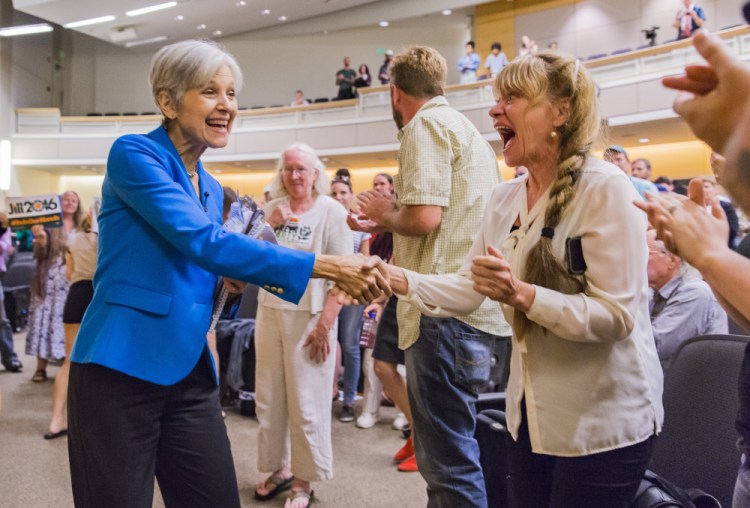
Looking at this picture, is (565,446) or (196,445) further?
(196,445)

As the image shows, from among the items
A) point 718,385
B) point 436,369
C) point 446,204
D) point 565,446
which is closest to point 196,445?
point 436,369

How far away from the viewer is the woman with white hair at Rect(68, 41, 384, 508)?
4.59 feet

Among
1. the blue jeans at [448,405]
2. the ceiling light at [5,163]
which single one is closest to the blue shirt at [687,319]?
the blue jeans at [448,405]

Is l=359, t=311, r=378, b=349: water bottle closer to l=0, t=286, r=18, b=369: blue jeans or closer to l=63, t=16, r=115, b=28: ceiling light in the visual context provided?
l=0, t=286, r=18, b=369: blue jeans

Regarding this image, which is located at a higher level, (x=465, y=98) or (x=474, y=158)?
(x=465, y=98)

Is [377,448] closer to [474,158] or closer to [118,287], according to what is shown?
[474,158]

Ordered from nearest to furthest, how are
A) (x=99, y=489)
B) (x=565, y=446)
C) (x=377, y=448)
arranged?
1. (x=565, y=446)
2. (x=99, y=489)
3. (x=377, y=448)

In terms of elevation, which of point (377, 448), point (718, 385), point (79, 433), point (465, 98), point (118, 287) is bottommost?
point (377, 448)

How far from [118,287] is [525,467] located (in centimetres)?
107

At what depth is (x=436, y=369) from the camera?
6.26 ft

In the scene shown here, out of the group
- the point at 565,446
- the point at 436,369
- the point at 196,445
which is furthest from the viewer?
the point at 436,369

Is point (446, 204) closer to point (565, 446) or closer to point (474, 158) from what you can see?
point (474, 158)

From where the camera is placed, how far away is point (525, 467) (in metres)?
1.43

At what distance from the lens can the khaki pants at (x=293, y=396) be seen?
9.32 ft
